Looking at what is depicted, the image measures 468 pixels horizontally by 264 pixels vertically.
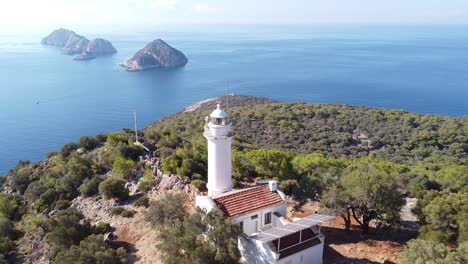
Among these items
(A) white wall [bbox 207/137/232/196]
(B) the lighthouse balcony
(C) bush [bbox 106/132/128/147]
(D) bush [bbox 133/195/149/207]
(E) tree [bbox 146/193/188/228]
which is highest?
(B) the lighthouse balcony

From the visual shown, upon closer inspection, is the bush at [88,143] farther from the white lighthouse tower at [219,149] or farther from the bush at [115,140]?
the white lighthouse tower at [219,149]

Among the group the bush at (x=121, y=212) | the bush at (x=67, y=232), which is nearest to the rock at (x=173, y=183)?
the bush at (x=121, y=212)

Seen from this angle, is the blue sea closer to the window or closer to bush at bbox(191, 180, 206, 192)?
bush at bbox(191, 180, 206, 192)

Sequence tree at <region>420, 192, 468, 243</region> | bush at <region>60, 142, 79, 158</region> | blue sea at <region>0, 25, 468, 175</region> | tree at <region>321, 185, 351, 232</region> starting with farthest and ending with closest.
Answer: blue sea at <region>0, 25, 468, 175</region>
bush at <region>60, 142, 79, 158</region>
tree at <region>321, 185, 351, 232</region>
tree at <region>420, 192, 468, 243</region>

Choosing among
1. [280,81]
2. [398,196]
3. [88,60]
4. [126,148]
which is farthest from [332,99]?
[88,60]

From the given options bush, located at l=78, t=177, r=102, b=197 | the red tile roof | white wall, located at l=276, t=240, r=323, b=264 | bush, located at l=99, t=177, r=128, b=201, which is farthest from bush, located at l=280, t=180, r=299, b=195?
bush, located at l=78, t=177, r=102, b=197

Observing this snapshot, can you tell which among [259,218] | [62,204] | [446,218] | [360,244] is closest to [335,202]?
[360,244]

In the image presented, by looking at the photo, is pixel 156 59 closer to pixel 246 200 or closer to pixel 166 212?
pixel 166 212
